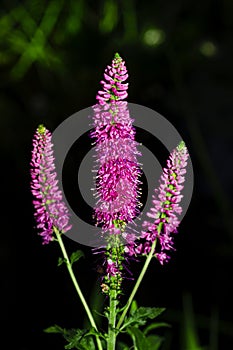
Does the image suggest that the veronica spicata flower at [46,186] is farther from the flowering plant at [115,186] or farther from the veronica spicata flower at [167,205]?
the veronica spicata flower at [167,205]

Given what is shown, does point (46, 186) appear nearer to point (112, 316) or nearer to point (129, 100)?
point (112, 316)

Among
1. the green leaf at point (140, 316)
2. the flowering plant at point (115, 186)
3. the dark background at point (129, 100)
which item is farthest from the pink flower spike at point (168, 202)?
the dark background at point (129, 100)

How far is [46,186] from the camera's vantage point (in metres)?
1.02

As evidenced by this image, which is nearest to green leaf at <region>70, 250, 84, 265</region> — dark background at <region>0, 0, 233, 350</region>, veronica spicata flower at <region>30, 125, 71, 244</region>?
veronica spicata flower at <region>30, 125, 71, 244</region>

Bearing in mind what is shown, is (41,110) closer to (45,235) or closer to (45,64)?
(45,64)

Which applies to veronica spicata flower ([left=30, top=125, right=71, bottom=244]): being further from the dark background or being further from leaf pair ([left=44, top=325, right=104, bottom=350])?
the dark background

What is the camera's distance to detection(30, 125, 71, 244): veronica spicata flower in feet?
3.19

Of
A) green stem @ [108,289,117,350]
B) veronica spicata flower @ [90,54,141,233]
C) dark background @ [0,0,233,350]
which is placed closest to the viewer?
veronica spicata flower @ [90,54,141,233]

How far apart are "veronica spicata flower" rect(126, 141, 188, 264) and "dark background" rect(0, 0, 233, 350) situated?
2328mm

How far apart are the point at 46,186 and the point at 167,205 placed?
201 mm
